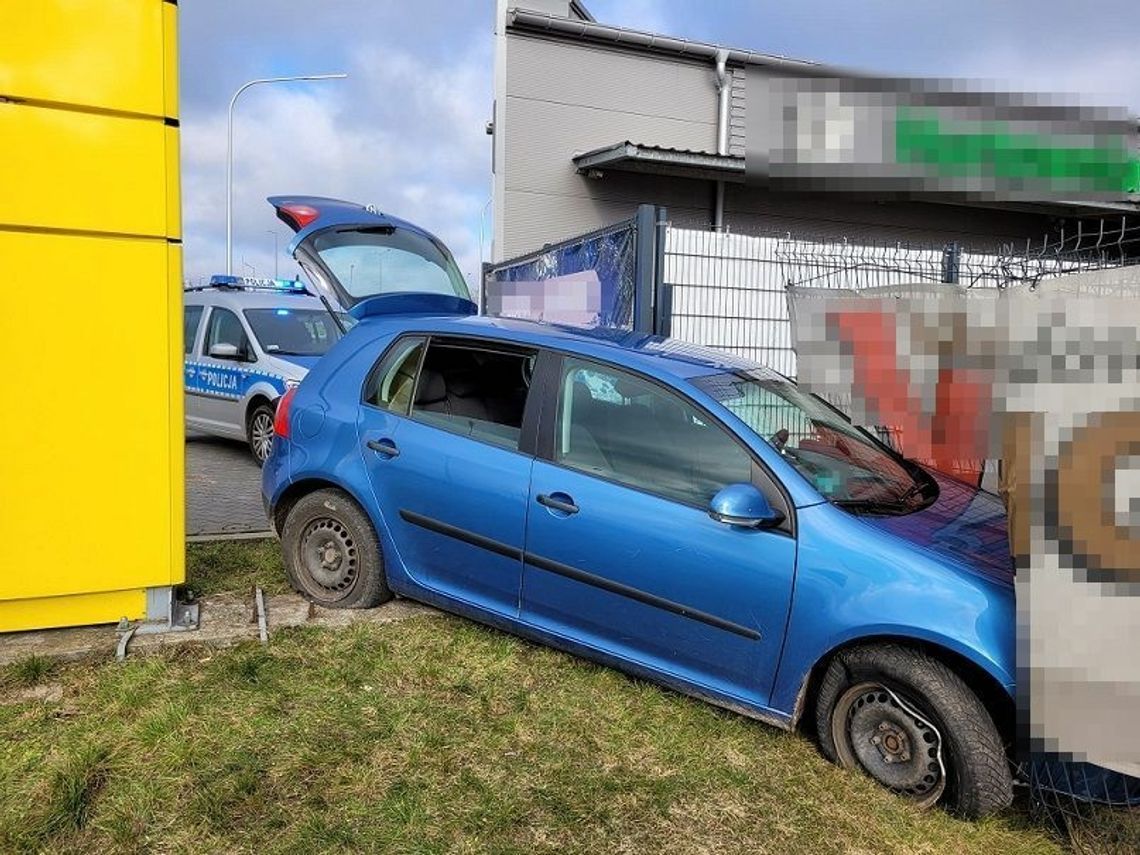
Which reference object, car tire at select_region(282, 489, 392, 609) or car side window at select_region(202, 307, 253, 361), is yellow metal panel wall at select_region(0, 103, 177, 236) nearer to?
car tire at select_region(282, 489, 392, 609)

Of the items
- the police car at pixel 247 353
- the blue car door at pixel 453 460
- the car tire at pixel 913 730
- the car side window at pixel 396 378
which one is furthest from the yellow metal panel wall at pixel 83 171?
the police car at pixel 247 353

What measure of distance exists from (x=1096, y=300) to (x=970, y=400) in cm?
81

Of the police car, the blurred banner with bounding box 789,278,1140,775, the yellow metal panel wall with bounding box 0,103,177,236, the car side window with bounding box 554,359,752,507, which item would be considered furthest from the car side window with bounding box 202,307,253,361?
the blurred banner with bounding box 789,278,1140,775

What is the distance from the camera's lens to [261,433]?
834cm

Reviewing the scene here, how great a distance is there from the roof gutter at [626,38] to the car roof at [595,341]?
28.6 feet

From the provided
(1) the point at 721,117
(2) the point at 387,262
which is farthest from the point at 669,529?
(1) the point at 721,117

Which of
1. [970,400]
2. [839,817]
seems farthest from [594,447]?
[970,400]

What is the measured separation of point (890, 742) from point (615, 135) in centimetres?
1121

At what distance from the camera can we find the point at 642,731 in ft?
10.7

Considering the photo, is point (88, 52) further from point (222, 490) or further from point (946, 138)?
point (222, 490)

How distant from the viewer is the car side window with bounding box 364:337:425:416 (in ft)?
13.6

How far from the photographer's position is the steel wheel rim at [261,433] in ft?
27.1

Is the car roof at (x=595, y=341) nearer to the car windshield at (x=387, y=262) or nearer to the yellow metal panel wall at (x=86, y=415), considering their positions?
the yellow metal panel wall at (x=86, y=415)

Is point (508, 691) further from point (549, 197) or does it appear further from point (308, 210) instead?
point (549, 197)
